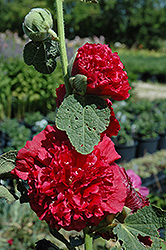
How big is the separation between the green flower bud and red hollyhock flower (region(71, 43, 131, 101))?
0.08 metres

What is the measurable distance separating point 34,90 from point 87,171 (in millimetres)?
3545

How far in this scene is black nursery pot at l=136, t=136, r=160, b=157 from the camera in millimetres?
3730

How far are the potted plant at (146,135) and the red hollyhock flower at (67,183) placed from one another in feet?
10.7

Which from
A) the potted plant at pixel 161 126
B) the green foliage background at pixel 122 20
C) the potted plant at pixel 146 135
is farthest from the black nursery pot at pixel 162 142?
the green foliage background at pixel 122 20

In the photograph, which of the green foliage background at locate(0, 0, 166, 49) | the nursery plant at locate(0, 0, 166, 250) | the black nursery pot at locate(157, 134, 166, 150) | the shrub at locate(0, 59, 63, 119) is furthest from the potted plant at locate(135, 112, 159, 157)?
the green foliage background at locate(0, 0, 166, 49)

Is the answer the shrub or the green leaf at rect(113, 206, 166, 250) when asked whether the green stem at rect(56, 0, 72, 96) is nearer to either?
the green leaf at rect(113, 206, 166, 250)

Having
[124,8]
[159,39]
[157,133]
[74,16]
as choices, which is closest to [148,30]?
[159,39]

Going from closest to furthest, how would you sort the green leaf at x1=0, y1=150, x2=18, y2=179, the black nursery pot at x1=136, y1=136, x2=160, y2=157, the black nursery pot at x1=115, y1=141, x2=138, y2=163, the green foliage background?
the green leaf at x1=0, y1=150, x2=18, y2=179 → the black nursery pot at x1=115, y1=141, x2=138, y2=163 → the black nursery pot at x1=136, y1=136, x2=160, y2=157 → the green foliage background

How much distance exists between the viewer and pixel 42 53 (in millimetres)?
595

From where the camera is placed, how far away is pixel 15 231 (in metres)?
1.86

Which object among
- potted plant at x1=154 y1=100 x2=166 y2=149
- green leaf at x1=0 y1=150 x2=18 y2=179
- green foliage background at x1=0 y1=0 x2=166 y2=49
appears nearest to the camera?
green leaf at x1=0 y1=150 x2=18 y2=179

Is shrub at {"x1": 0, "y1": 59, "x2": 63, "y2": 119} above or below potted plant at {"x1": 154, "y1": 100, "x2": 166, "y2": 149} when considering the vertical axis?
above

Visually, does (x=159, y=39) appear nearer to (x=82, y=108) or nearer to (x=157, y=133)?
(x=157, y=133)

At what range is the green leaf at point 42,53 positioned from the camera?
59cm
